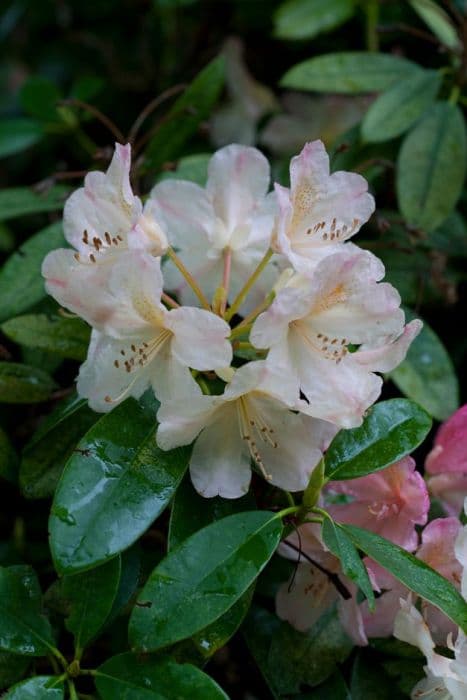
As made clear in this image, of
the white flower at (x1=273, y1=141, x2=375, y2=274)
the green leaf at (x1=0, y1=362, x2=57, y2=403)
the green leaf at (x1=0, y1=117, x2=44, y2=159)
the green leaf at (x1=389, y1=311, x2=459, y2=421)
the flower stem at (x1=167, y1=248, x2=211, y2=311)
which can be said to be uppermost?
the white flower at (x1=273, y1=141, x2=375, y2=274)

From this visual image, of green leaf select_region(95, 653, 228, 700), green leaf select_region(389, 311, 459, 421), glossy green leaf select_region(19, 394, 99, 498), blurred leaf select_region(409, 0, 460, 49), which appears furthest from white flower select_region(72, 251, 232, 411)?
blurred leaf select_region(409, 0, 460, 49)

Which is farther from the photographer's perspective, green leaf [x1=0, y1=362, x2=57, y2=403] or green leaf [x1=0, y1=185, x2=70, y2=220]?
green leaf [x1=0, y1=185, x2=70, y2=220]

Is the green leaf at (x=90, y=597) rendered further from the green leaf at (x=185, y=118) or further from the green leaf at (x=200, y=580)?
the green leaf at (x=185, y=118)

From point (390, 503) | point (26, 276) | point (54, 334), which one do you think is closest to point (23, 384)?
point (54, 334)

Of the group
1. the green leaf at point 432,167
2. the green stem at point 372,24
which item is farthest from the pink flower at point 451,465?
the green stem at point 372,24

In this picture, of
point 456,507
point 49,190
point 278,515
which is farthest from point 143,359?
Answer: point 49,190

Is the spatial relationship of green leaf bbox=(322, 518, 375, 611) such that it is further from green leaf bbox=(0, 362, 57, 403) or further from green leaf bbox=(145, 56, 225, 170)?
green leaf bbox=(145, 56, 225, 170)

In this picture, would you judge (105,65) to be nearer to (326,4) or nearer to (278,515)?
(326,4)
